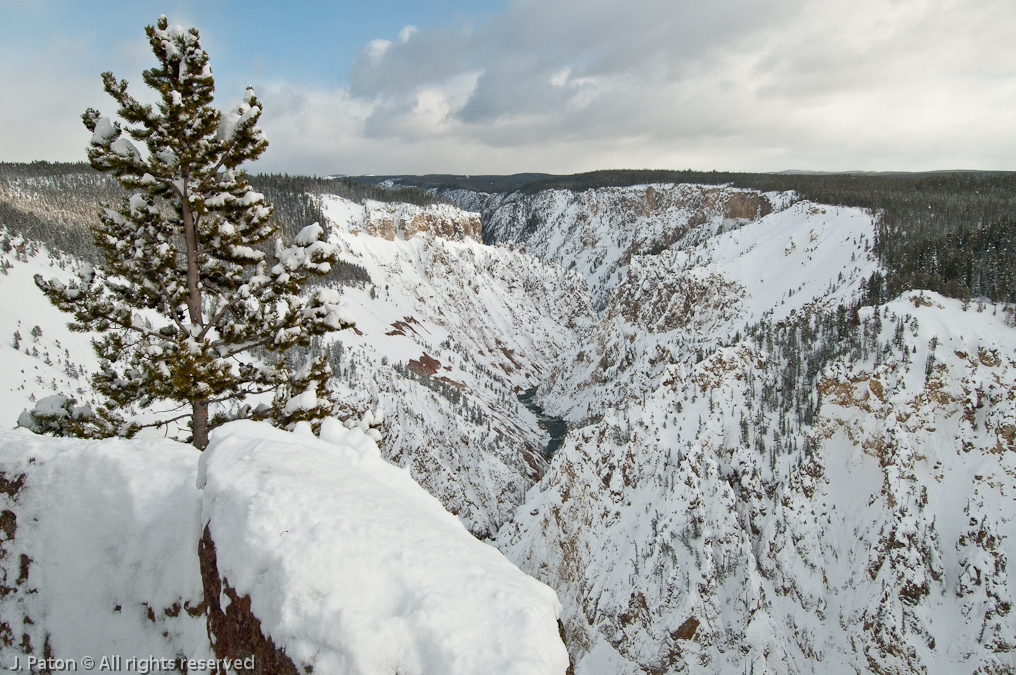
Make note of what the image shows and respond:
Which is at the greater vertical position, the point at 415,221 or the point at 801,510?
the point at 415,221

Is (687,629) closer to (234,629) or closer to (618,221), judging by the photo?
(234,629)

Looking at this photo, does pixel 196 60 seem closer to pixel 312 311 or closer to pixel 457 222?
pixel 312 311

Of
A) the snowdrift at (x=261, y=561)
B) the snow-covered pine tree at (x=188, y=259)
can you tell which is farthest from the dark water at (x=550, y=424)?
the snowdrift at (x=261, y=561)

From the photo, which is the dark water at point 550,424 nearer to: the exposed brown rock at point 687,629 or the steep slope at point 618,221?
the exposed brown rock at point 687,629

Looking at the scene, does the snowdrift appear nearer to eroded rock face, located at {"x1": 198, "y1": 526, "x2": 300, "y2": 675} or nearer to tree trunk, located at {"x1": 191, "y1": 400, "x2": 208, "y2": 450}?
eroded rock face, located at {"x1": 198, "y1": 526, "x2": 300, "y2": 675}

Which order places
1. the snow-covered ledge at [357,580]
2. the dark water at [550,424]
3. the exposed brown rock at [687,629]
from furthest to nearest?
1. the dark water at [550,424]
2. the exposed brown rock at [687,629]
3. the snow-covered ledge at [357,580]

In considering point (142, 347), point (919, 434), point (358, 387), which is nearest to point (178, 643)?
point (142, 347)

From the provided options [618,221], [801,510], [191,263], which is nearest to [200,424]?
[191,263]
